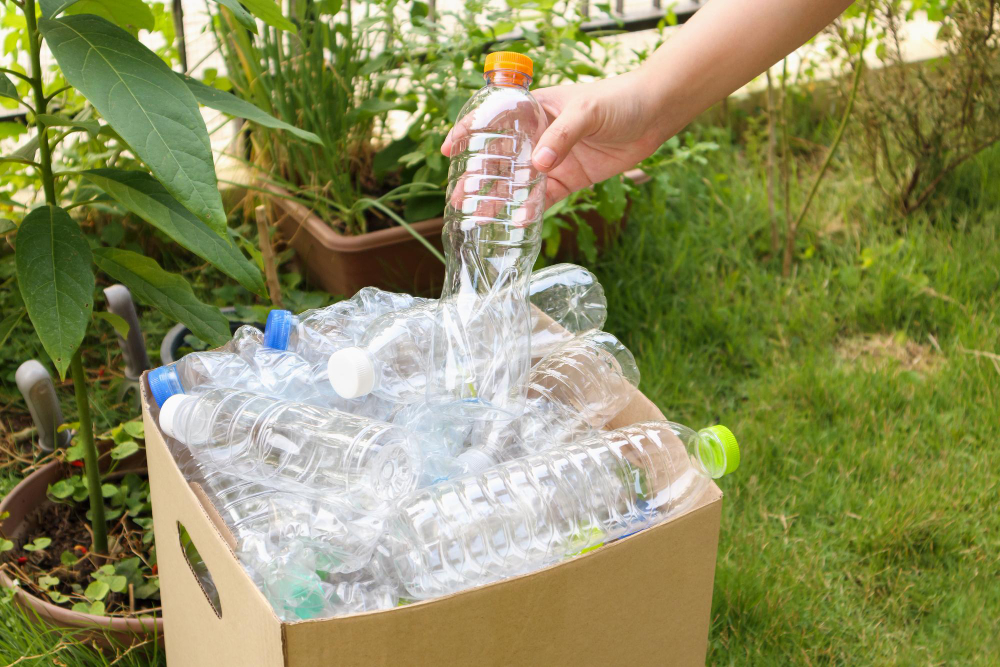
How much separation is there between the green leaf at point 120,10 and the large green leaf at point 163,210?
216 millimetres

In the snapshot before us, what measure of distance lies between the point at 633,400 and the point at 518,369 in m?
0.18

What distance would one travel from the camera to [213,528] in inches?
34.9

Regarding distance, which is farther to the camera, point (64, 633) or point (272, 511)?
point (64, 633)

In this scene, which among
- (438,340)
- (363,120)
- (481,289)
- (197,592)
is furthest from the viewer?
(363,120)

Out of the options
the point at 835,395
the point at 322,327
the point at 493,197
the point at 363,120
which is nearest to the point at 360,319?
the point at 322,327

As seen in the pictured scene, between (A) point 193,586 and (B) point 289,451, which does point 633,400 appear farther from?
(A) point 193,586

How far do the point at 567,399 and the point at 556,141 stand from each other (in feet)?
1.32

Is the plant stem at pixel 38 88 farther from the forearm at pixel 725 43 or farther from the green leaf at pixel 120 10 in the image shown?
the forearm at pixel 725 43

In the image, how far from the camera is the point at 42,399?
165 cm

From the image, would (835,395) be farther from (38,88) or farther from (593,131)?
(38,88)

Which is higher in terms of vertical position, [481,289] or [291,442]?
[481,289]

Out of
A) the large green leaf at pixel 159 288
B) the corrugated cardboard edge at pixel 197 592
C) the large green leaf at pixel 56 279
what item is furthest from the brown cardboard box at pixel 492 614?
the large green leaf at pixel 159 288

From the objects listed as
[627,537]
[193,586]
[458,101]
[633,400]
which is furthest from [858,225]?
[193,586]

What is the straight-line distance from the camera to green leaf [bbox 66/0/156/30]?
123cm
